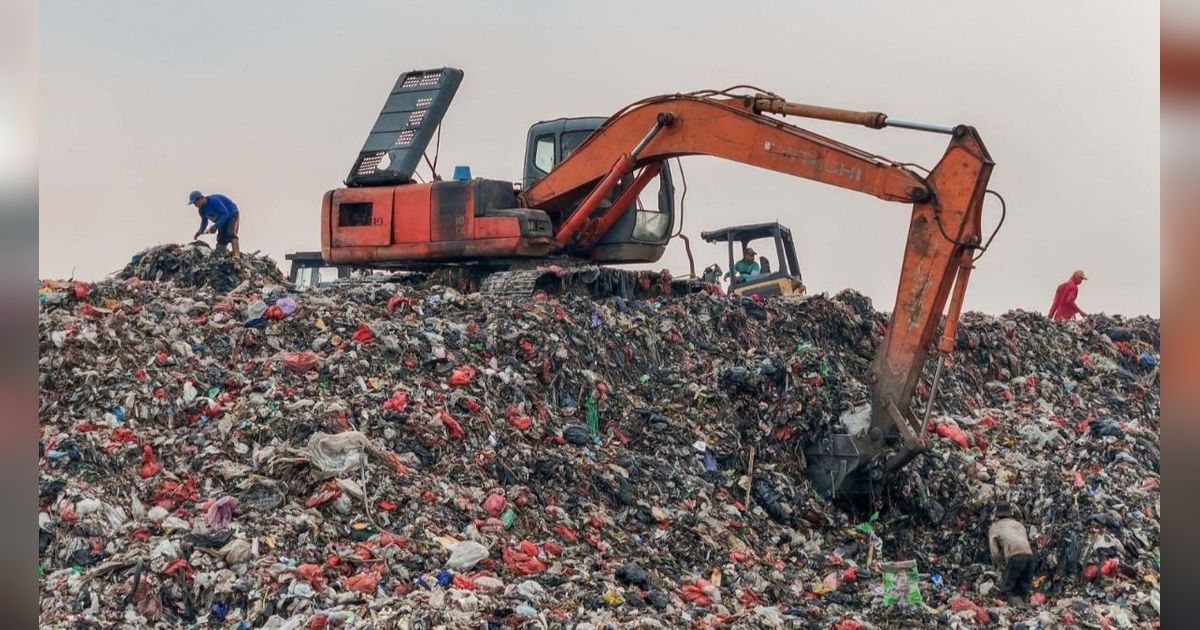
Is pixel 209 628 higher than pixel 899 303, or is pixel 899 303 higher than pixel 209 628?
pixel 899 303

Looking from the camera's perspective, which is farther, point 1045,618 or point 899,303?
point 899,303

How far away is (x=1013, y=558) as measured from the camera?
7719 millimetres

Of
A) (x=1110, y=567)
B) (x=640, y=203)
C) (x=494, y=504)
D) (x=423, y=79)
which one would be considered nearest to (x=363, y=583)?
(x=494, y=504)

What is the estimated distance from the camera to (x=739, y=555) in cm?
779

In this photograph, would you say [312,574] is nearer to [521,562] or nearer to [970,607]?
[521,562]

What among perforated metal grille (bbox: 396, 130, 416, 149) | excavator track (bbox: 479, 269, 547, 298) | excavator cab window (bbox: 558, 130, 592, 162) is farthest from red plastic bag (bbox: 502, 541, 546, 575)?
perforated metal grille (bbox: 396, 130, 416, 149)

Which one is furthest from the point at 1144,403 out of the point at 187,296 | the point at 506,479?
the point at 187,296

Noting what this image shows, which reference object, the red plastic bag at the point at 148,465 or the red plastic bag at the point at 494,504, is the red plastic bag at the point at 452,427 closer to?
the red plastic bag at the point at 494,504

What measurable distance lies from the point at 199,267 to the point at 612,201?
12.7 ft

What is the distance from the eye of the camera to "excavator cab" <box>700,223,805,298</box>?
52.1 ft

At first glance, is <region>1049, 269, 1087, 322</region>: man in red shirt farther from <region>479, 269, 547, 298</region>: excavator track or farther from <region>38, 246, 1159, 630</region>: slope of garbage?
<region>479, 269, 547, 298</region>: excavator track

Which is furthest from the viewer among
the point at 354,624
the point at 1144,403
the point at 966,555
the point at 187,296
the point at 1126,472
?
the point at 1144,403

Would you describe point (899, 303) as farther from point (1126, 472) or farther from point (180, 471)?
point (180, 471)

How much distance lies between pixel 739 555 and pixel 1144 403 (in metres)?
6.98
